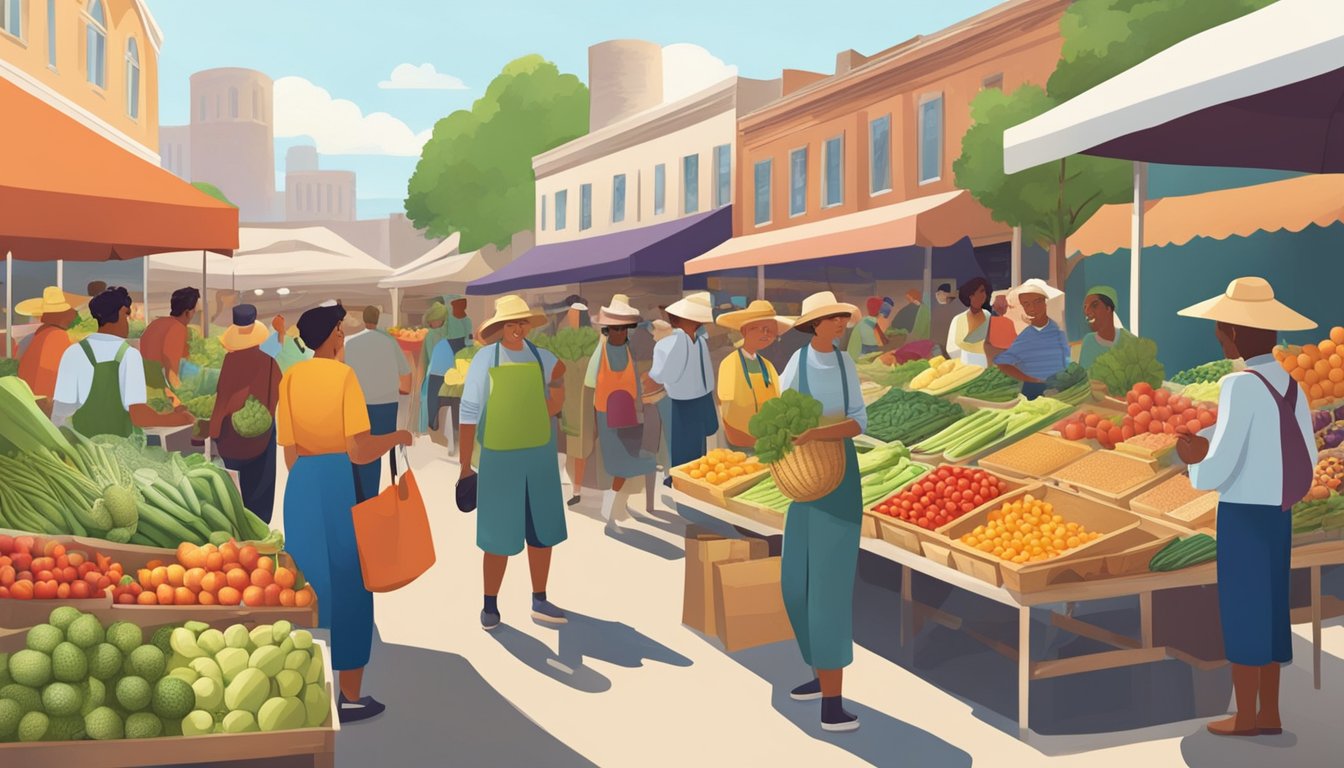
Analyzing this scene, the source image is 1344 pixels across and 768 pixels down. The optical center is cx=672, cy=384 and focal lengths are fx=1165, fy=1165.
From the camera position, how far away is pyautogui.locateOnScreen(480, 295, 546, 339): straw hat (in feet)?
23.3

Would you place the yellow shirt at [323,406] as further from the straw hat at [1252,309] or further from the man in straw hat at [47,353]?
the straw hat at [1252,309]

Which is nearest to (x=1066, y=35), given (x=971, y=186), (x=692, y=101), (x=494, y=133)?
(x=971, y=186)

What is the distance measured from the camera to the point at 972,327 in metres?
10.9

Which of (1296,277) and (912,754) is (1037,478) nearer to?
(912,754)

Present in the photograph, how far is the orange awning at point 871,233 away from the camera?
16.9 metres

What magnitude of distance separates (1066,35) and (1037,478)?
805 cm

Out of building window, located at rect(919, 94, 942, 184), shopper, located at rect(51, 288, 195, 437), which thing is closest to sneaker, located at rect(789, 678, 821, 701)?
shopper, located at rect(51, 288, 195, 437)

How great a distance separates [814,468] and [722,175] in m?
23.0

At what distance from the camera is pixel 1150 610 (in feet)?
21.1

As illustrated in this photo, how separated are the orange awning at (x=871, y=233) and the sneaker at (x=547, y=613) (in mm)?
10216

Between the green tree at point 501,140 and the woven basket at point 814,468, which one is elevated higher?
the green tree at point 501,140

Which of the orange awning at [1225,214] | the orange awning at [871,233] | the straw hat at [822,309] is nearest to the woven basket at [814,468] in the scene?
the straw hat at [822,309]

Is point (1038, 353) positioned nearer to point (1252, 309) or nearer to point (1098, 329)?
point (1098, 329)

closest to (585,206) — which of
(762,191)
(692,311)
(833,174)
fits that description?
(762,191)
